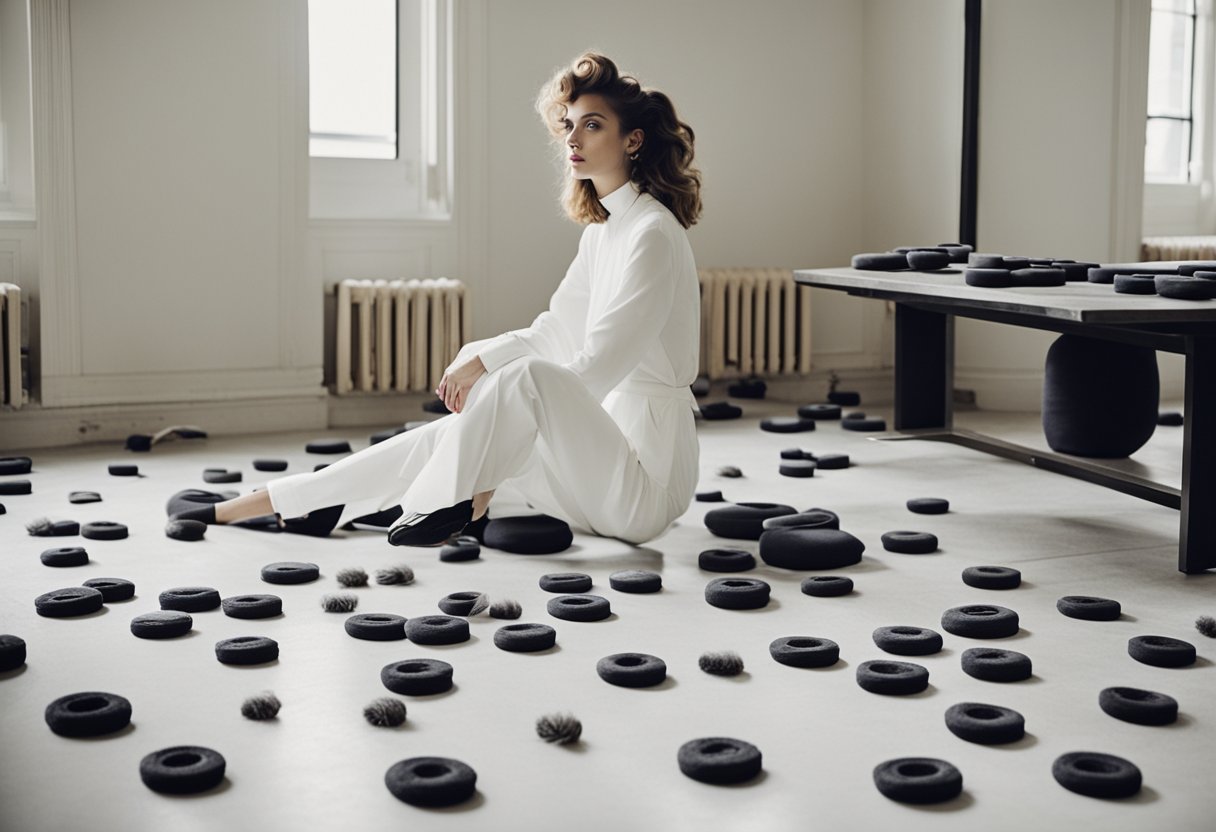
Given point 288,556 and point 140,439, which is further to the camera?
point 140,439

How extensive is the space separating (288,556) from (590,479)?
0.84 m

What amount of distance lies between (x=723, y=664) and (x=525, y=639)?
0.42 metres

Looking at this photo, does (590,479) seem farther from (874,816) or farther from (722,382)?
(722,382)

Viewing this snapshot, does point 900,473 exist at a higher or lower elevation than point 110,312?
lower

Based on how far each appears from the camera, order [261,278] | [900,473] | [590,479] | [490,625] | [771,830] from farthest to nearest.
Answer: [261,278] < [900,473] < [590,479] < [490,625] < [771,830]

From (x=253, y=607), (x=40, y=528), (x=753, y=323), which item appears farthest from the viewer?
(x=753, y=323)

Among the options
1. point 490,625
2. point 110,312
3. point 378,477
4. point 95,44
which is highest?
point 95,44

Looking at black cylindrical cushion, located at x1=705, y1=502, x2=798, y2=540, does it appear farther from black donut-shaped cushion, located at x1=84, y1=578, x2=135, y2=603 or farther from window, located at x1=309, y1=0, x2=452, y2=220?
window, located at x1=309, y1=0, x2=452, y2=220

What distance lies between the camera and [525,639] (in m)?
2.76

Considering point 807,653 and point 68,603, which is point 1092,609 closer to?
point 807,653

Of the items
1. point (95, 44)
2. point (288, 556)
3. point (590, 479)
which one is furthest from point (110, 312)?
point (590, 479)

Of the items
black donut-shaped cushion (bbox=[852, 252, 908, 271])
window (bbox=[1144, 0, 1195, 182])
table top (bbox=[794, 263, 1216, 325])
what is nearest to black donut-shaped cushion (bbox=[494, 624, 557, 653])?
table top (bbox=[794, 263, 1216, 325])

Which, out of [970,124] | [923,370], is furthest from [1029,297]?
[970,124]

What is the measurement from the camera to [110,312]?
5.58 m
